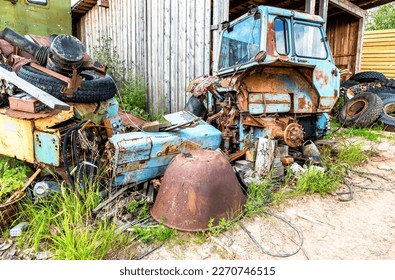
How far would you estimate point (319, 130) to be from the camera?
4.39 meters

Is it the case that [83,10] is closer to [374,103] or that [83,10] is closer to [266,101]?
[266,101]

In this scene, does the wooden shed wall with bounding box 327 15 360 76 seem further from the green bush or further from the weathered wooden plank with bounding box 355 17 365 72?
the green bush

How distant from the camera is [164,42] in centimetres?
Answer: 574

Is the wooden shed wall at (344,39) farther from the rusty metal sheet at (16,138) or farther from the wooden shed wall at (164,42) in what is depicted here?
the rusty metal sheet at (16,138)

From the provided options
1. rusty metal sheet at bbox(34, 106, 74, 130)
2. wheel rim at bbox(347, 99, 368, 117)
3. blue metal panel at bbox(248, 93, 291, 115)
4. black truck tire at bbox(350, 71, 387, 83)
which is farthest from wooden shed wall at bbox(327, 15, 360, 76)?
rusty metal sheet at bbox(34, 106, 74, 130)

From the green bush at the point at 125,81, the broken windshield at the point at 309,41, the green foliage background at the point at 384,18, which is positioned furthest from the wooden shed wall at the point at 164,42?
the green foliage background at the point at 384,18

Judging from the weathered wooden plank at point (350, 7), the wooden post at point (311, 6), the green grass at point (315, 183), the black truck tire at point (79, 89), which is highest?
the weathered wooden plank at point (350, 7)

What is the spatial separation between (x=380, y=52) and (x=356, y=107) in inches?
226

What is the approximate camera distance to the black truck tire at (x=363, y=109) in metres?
5.38

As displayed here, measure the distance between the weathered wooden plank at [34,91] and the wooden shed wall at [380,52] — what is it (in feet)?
36.0

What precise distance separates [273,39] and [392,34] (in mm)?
8959

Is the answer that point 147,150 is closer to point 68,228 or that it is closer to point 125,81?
point 68,228

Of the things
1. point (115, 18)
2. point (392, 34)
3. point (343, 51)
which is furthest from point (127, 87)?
point (392, 34)

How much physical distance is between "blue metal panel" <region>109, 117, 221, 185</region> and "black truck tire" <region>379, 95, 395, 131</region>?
13.9 feet
